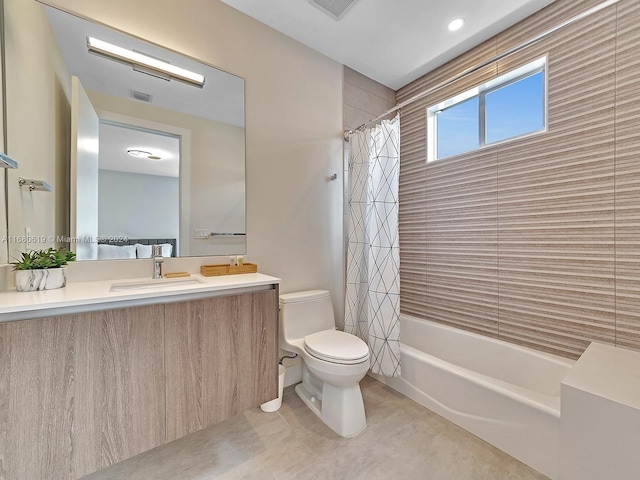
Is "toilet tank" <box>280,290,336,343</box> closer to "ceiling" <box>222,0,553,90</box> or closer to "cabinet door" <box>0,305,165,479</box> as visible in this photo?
"cabinet door" <box>0,305,165,479</box>

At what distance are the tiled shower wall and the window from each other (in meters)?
0.09

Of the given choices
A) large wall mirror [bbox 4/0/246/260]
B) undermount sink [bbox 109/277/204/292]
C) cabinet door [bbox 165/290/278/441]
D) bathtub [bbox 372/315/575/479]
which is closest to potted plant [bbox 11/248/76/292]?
large wall mirror [bbox 4/0/246/260]

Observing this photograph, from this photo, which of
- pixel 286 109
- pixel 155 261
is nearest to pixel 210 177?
pixel 155 261

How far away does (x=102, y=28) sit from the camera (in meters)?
1.41

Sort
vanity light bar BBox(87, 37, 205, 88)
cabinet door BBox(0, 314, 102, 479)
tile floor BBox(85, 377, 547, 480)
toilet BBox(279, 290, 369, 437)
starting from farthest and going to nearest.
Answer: toilet BBox(279, 290, 369, 437) → vanity light bar BBox(87, 37, 205, 88) → tile floor BBox(85, 377, 547, 480) → cabinet door BBox(0, 314, 102, 479)

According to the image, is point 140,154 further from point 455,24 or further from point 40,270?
point 455,24

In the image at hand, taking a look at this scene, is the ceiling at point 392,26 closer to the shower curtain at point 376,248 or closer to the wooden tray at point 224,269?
the shower curtain at point 376,248

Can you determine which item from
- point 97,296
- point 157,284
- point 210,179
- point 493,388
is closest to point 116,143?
point 210,179

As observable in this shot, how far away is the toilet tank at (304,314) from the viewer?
6.04 ft

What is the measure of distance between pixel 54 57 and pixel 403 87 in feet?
8.58

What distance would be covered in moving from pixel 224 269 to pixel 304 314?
0.67 metres

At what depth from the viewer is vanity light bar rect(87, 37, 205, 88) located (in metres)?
1.41

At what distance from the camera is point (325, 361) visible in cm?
152

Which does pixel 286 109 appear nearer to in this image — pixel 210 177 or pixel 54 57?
pixel 210 177
